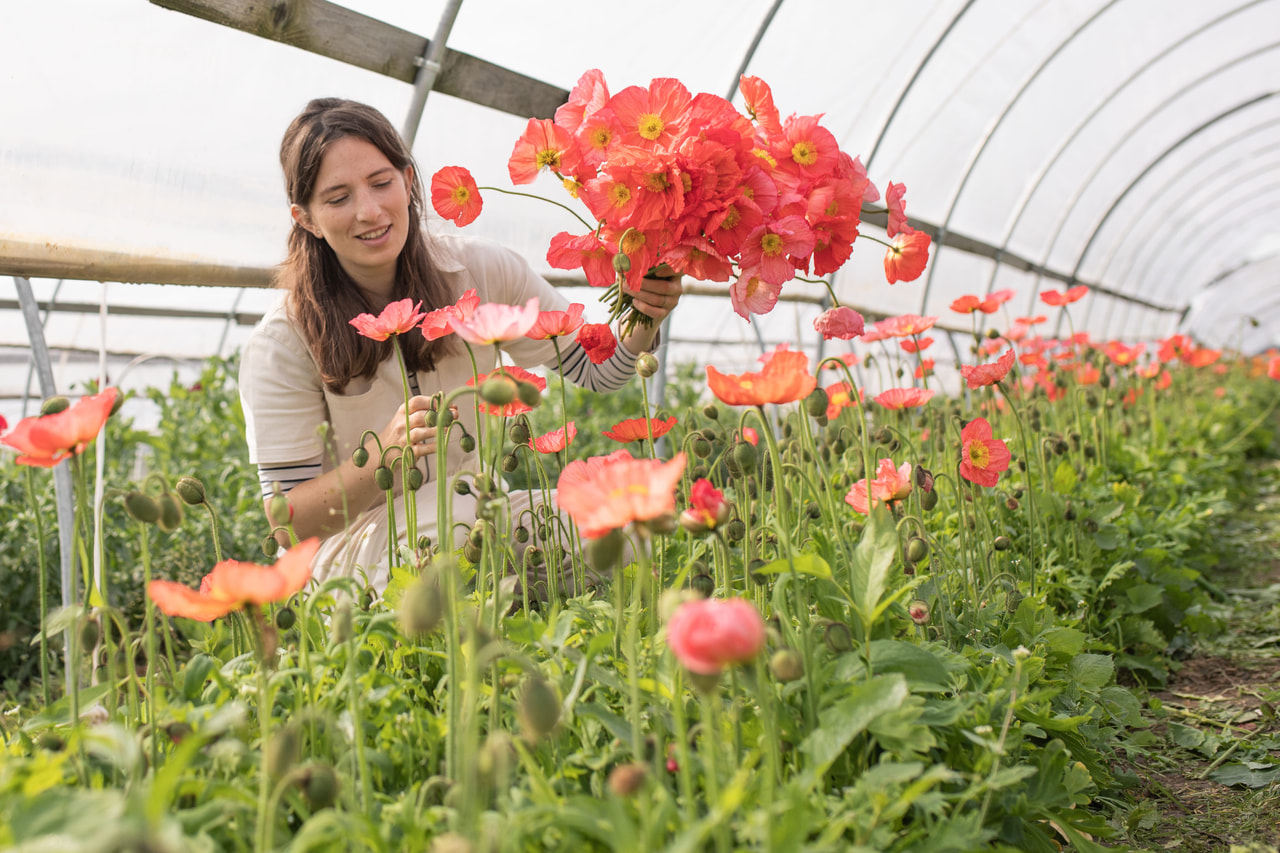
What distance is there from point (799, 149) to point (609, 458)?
0.44m

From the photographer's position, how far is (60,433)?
75 centimetres

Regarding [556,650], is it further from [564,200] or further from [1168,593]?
[564,200]

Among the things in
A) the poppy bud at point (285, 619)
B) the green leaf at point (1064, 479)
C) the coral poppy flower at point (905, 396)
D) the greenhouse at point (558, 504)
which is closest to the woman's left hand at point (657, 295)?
the greenhouse at point (558, 504)

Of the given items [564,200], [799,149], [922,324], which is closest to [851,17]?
[564,200]

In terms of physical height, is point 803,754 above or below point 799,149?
below

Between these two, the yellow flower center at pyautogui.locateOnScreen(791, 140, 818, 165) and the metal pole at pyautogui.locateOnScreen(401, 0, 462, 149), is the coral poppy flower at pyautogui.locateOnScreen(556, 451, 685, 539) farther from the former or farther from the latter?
the metal pole at pyautogui.locateOnScreen(401, 0, 462, 149)

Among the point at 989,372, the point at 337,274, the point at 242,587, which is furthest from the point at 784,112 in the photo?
the point at 242,587

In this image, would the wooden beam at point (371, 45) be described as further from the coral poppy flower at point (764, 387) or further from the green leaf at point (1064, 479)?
the green leaf at point (1064, 479)

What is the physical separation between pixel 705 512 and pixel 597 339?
1.48ft

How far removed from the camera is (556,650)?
0.96 meters

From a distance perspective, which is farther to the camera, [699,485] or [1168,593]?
[1168,593]

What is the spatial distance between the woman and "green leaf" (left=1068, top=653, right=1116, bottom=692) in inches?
34.1

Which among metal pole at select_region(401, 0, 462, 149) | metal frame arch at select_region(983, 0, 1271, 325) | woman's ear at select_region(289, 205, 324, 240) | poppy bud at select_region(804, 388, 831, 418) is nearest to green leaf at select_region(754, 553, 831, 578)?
poppy bud at select_region(804, 388, 831, 418)

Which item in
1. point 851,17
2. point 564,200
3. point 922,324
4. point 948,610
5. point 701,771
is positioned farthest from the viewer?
point 851,17
